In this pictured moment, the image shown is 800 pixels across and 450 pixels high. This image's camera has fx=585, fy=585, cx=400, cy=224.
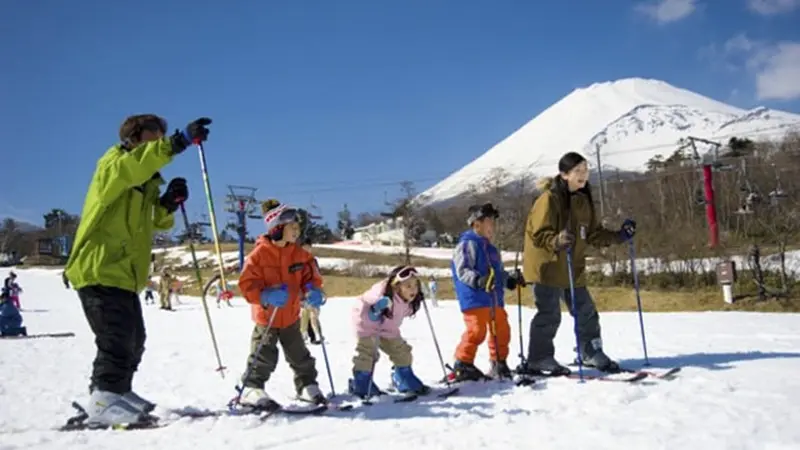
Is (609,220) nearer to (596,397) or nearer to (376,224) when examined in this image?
(596,397)

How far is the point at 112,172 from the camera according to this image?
3.96 meters

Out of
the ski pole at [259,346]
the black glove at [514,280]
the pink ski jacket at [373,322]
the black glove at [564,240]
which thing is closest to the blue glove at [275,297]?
the ski pole at [259,346]

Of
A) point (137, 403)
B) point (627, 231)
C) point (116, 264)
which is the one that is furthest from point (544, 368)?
point (116, 264)

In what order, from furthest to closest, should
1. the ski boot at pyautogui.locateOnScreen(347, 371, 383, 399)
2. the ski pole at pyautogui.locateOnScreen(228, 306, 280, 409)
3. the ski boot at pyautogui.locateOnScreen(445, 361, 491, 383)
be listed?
the ski boot at pyautogui.locateOnScreen(445, 361, 491, 383), the ski boot at pyautogui.locateOnScreen(347, 371, 383, 399), the ski pole at pyautogui.locateOnScreen(228, 306, 280, 409)

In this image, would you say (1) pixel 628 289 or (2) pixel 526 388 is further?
(1) pixel 628 289

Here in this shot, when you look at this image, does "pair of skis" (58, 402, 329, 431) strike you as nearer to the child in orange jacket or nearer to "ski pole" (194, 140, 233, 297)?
the child in orange jacket

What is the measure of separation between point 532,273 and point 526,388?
1.28 meters

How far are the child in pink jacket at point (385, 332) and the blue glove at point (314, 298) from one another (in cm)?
→ 43

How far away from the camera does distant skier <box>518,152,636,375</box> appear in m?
5.56

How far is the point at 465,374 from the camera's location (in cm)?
542

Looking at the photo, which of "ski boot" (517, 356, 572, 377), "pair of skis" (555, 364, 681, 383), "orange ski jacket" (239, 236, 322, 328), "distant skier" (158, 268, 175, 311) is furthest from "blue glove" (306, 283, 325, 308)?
"distant skier" (158, 268, 175, 311)

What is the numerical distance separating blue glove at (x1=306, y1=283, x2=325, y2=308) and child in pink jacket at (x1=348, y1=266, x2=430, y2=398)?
0.43 meters

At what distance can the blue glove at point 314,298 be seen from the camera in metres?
4.80

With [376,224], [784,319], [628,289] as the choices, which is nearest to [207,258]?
[376,224]
